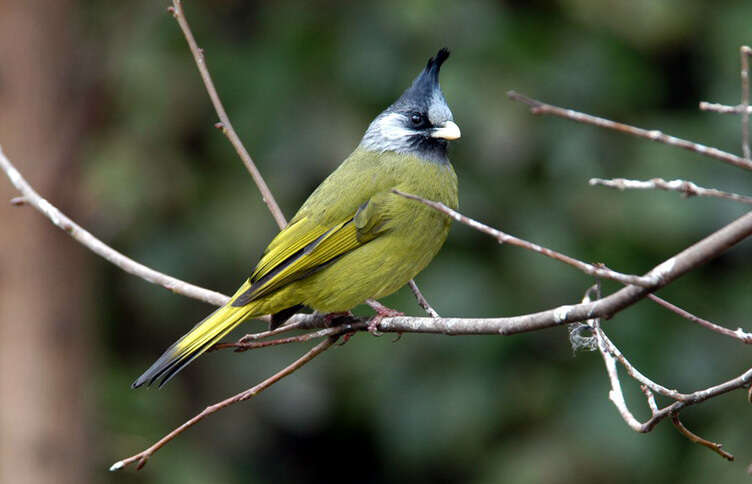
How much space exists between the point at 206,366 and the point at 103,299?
0.73 meters

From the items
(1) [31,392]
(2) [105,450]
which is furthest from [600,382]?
(1) [31,392]

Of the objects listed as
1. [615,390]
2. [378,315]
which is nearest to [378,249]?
[378,315]

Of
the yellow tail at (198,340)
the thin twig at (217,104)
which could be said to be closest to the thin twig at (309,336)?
the yellow tail at (198,340)

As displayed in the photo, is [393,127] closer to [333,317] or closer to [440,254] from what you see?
[333,317]

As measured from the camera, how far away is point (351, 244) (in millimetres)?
3311

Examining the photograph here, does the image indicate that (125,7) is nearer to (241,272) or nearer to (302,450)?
(241,272)

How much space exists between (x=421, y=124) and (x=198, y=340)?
4.01ft

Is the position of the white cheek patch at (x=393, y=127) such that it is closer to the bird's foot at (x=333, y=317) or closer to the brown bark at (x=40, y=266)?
the bird's foot at (x=333, y=317)

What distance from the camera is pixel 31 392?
5.54 meters

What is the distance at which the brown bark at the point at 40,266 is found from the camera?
5.51m

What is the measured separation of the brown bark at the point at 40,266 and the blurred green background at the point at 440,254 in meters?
0.02

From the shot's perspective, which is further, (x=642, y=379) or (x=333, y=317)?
(x=333, y=317)

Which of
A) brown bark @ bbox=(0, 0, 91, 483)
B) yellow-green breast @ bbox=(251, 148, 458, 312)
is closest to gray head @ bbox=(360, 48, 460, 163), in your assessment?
yellow-green breast @ bbox=(251, 148, 458, 312)

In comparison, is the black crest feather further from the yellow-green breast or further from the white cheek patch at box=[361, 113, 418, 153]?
the yellow-green breast
